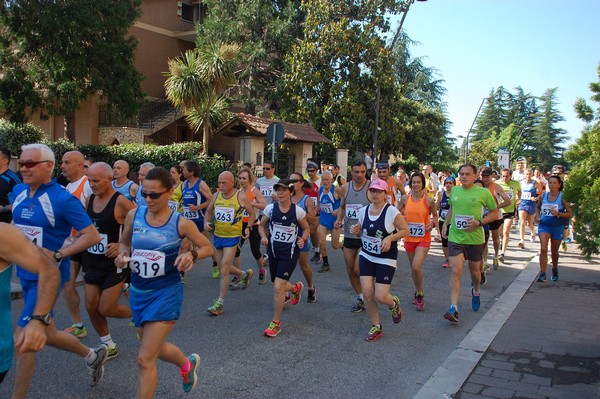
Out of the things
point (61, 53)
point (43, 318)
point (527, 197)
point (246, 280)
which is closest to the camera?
point (43, 318)

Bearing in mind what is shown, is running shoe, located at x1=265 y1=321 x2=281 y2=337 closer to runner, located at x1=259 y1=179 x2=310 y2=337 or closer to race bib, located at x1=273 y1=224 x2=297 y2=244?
runner, located at x1=259 y1=179 x2=310 y2=337

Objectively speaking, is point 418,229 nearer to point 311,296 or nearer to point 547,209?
point 311,296

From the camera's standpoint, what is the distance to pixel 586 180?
540 cm

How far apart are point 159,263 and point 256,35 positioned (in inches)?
1019

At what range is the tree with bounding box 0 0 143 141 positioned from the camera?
2098 cm

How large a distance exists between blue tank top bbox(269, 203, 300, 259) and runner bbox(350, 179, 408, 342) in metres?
0.85

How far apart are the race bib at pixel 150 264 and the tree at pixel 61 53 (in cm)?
1965

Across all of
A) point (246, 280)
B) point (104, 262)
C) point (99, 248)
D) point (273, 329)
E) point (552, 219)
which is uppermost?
point (552, 219)

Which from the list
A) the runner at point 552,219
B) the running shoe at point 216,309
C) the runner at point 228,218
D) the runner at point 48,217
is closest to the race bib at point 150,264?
the runner at point 48,217

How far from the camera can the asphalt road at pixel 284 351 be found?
4.50m

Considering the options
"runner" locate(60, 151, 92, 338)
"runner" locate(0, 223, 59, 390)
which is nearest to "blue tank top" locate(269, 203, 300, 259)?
"runner" locate(60, 151, 92, 338)

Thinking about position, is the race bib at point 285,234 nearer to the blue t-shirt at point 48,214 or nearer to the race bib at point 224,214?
the race bib at point 224,214

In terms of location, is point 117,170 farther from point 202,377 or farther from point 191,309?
point 202,377

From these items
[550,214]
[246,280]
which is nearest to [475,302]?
[550,214]
